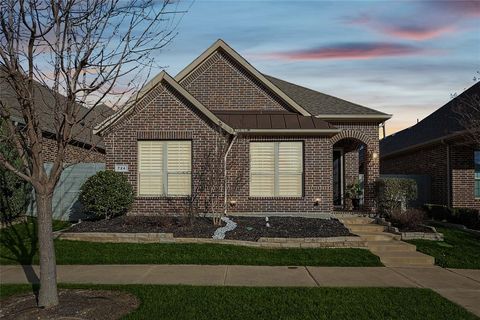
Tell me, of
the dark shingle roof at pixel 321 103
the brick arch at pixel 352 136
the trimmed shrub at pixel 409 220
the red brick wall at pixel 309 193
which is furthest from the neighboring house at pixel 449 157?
the red brick wall at pixel 309 193

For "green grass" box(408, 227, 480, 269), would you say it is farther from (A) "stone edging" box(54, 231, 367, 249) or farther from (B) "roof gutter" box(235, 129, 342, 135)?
(B) "roof gutter" box(235, 129, 342, 135)

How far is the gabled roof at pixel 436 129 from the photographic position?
18.4m

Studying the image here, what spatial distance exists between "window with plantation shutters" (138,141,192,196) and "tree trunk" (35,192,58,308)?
885 cm

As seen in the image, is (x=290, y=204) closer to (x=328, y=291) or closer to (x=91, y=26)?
(x=328, y=291)

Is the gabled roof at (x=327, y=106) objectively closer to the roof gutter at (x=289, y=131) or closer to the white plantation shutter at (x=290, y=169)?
the roof gutter at (x=289, y=131)

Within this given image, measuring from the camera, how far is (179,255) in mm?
10547

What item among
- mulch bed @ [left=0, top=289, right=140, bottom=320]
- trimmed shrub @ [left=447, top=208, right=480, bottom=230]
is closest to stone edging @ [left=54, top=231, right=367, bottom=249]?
mulch bed @ [left=0, top=289, right=140, bottom=320]

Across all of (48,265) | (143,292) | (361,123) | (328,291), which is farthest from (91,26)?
(361,123)

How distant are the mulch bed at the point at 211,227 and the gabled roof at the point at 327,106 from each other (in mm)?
5098

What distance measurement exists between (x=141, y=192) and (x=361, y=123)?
8562 millimetres

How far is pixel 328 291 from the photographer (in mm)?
7793

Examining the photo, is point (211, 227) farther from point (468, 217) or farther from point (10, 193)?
point (468, 217)

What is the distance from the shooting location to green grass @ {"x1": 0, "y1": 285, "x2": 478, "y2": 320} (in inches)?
255

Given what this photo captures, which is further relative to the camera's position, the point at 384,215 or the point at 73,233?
the point at 384,215
